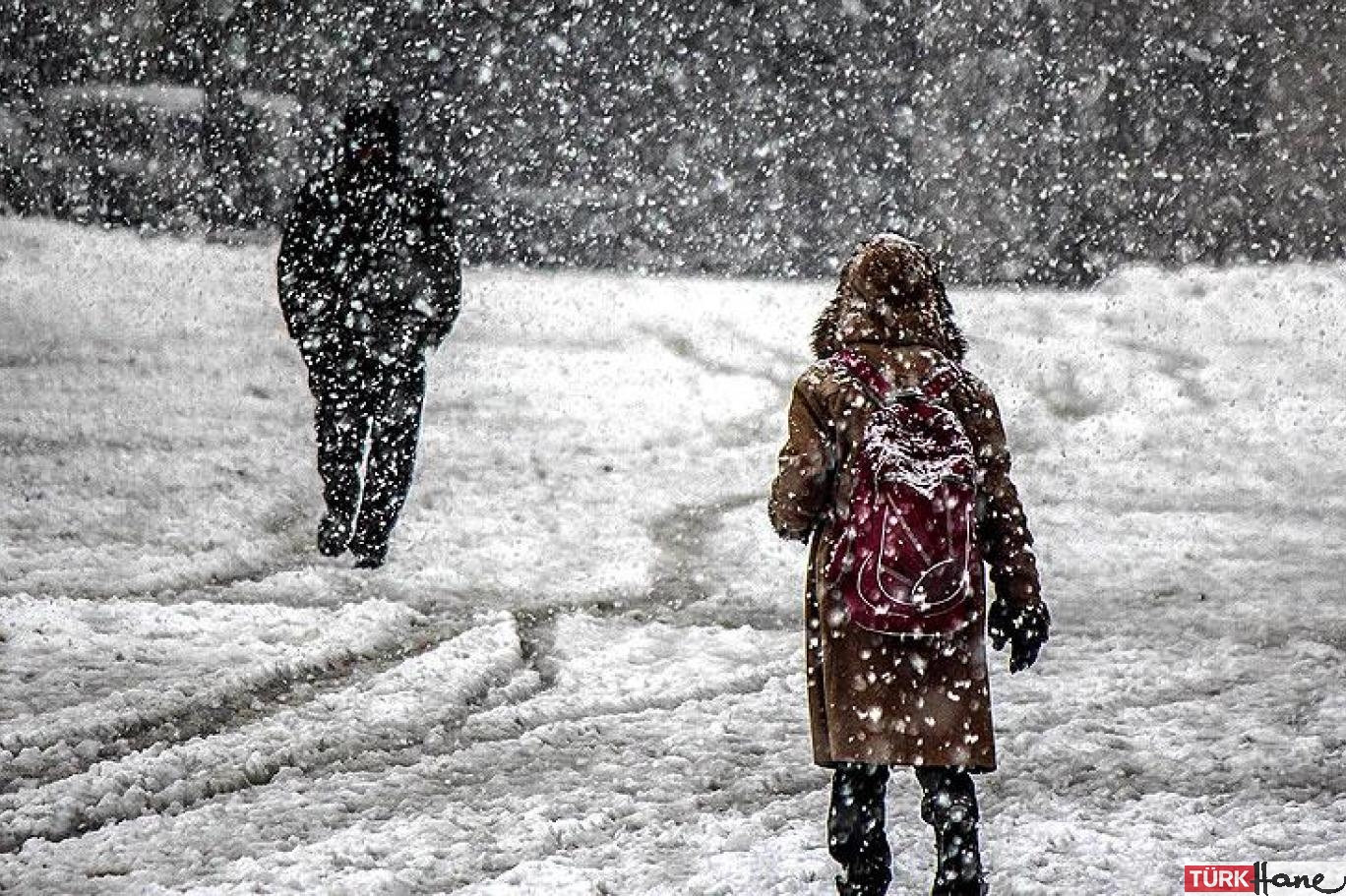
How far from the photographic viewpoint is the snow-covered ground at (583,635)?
4012 mm

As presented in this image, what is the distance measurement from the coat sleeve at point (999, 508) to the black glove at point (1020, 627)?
0.02 m

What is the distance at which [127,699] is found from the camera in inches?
200

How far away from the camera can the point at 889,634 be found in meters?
3.19

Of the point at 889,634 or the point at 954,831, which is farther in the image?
the point at 954,831

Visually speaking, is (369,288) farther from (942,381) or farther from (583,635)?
(942,381)

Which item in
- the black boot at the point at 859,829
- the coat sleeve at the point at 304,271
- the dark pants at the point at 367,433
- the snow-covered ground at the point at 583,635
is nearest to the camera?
the black boot at the point at 859,829

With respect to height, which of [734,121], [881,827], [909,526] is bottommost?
[881,827]

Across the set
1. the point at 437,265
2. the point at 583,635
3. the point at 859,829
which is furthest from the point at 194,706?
the point at 859,829

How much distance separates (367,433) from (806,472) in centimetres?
414

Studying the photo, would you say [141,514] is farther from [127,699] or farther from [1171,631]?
[1171,631]

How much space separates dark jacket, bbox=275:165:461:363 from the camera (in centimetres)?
676

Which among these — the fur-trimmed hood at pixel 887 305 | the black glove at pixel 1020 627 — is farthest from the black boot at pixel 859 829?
the fur-trimmed hood at pixel 887 305

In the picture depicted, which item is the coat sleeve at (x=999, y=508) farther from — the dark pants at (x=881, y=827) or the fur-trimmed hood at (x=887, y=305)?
the dark pants at (x=881, y=827)

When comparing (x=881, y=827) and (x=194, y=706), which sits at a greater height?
(x=881, y=827)
